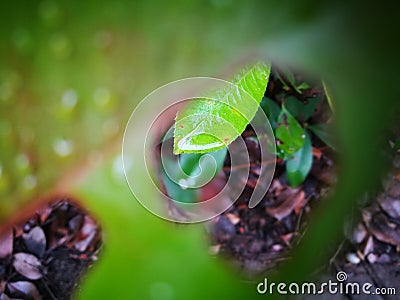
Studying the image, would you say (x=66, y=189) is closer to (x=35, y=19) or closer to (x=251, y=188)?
(x=35, y=19)

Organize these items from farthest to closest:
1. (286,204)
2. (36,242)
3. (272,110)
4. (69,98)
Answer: (286,204)
(272,110)
(36,242)
(69,98)

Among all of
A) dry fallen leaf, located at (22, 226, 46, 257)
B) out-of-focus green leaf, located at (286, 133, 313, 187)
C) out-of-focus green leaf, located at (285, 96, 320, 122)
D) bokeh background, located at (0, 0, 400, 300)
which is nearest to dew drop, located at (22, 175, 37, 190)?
bokeh background, located at (0, 0, 400, 300)

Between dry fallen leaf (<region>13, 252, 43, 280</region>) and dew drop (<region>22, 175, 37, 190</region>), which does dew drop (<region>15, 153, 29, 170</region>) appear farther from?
dry fallen leaf (<region>13, 252, 43, 280</region>)

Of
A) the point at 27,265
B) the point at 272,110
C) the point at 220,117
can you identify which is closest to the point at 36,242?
the point at 27,265

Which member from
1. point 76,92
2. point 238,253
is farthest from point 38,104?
point 238,253

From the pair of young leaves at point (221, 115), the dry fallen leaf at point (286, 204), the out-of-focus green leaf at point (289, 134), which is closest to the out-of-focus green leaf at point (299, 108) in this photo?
the out-of-focus green leaf at point (289, 134)

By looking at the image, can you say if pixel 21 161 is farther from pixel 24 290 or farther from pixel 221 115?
pixel 24 290

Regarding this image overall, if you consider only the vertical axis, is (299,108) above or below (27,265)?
above
